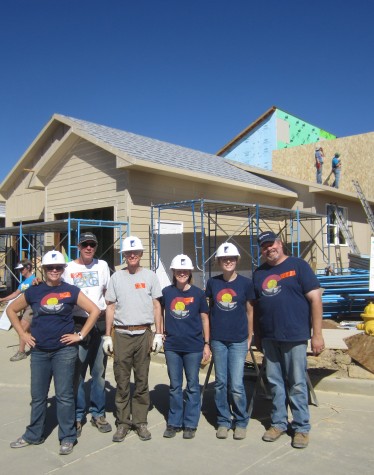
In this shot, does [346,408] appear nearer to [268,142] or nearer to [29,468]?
[29,468]

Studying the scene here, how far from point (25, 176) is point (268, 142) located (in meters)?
18.7

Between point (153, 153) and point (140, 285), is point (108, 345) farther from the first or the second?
point (153, 153)

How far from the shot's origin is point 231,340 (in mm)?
4359

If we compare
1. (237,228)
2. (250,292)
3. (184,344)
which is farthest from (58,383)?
(237,228)

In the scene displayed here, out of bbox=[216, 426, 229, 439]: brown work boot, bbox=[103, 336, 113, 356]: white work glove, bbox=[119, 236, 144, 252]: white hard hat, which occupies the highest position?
bbox=[119, 236, 144, 252]: white hard hat

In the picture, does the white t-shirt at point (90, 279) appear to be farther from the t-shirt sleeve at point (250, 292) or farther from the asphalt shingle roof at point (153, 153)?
the asphalt shingle roof at point (153, 153)

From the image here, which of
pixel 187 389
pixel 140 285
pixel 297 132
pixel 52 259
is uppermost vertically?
pixel 297 132

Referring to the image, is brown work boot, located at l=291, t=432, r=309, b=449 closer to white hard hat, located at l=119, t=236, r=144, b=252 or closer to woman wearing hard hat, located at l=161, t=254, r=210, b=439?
woman wearing hard hat, located at l=161, t=254, r=210, b=439

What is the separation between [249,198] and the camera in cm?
1417

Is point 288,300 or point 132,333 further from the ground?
point 288,300

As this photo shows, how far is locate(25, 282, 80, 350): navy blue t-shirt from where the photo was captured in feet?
13.5

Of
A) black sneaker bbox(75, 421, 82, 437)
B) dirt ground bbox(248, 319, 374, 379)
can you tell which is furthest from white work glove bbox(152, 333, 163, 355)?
dirt ground bbox(248, 319, 374, 379)

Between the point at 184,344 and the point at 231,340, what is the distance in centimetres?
45

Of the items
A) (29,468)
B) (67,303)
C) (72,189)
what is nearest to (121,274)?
(67,303)
